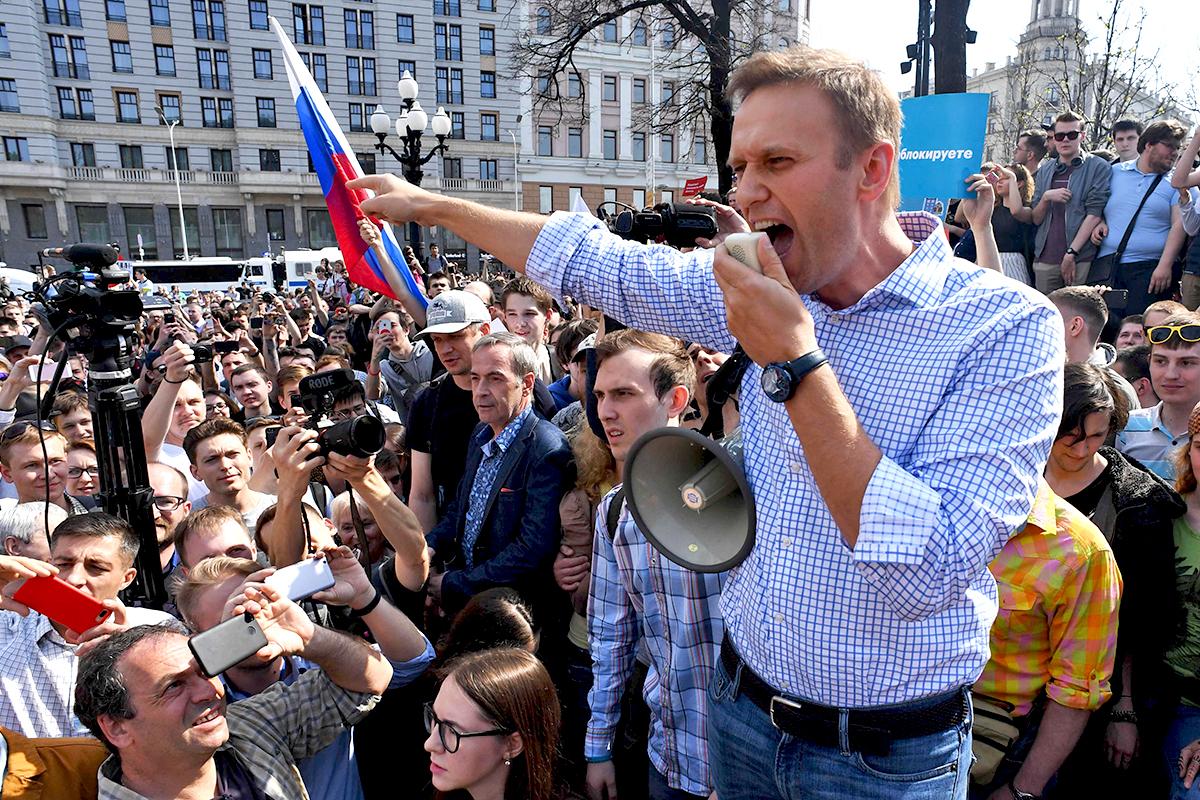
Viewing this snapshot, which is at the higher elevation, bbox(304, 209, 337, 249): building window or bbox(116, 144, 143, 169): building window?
bbox(116, 144, 143, 169): building window

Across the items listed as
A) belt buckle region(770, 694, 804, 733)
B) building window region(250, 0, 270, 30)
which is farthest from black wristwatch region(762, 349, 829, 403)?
building window region(250, 0, 270, 30)

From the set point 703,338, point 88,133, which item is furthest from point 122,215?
point 703,338

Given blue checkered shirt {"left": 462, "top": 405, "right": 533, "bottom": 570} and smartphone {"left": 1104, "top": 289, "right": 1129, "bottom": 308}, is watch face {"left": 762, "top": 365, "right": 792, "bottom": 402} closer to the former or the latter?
blue checkered shirt {"left": 462, "top": 405, "right": 533, "bottom": 570}

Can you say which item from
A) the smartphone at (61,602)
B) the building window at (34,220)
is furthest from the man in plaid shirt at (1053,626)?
the building window at (34,220)

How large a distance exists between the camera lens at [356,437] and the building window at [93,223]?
2061 inches

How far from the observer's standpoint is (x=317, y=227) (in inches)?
1989

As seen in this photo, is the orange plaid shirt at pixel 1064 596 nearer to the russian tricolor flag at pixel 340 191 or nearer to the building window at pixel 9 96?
the russian tricolor flag at pixel 340 191

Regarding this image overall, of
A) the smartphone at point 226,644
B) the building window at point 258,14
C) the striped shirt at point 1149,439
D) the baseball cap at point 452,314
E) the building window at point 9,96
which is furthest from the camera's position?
the building window at point 258,14

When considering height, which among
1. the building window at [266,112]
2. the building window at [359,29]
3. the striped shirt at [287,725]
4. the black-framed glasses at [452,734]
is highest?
the building window at [359,29]

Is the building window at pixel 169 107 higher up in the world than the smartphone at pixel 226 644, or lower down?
higher up

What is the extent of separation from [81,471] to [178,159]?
50.7 meters

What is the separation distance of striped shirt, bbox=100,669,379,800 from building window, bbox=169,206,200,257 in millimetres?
51880

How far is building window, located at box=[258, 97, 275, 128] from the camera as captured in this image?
4762 cm

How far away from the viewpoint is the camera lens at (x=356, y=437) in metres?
2.22
